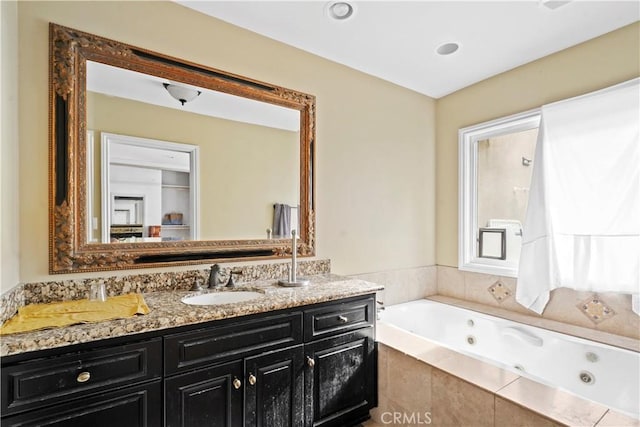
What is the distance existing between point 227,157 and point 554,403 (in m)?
2.15

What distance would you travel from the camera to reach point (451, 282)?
325 cm

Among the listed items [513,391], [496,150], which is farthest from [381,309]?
[496,150]

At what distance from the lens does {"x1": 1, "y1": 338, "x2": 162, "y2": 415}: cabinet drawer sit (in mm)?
1095

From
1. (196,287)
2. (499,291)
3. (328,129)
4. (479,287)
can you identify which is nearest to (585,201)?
(499,291)

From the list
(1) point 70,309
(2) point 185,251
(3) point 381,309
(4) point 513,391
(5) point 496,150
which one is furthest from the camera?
(5) point 496,150

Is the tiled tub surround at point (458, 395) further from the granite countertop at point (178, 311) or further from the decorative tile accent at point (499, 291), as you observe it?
the decorative tile accent at point (499, 291)

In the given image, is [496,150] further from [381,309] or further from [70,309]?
[70,309]

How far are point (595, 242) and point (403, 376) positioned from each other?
1.58m

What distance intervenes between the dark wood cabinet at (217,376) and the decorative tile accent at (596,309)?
1582 mm

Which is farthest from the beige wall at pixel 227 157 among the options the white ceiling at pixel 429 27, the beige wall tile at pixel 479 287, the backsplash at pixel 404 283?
the beige wall tile at pixel 479 287

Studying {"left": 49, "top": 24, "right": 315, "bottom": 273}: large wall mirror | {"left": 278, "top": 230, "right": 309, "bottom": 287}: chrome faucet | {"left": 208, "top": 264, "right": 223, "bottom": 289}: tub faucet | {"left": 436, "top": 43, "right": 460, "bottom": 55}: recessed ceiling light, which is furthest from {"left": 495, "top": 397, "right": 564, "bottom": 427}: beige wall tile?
{"left": 436, "top": 43, "right": 460, "bottom": 55}: recessed ceiling light

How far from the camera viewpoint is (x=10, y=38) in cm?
144

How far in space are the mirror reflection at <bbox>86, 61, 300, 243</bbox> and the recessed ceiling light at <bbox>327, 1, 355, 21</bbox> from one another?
675mm

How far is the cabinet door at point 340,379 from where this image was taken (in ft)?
5.95
